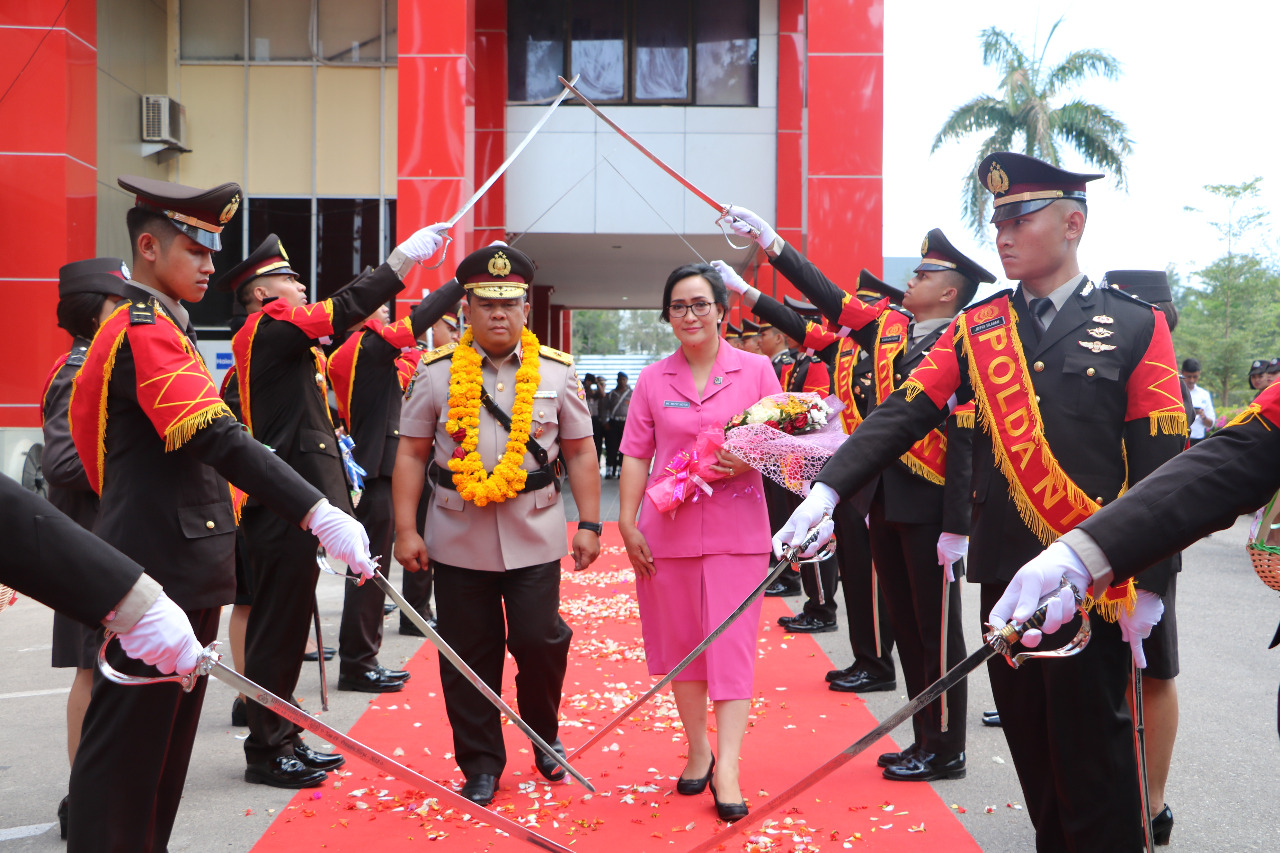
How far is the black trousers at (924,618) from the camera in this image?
4383 millimetres

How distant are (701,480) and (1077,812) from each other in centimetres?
188

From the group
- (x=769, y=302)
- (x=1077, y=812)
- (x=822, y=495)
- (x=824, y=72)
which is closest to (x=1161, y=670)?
(x=1077, y=812)

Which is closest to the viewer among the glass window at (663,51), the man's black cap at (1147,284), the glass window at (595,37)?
the man's black cap at (1147,284)

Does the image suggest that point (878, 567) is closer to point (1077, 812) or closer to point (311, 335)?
point (1077, 812)

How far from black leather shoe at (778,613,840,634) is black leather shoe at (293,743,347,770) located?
3.71 metres

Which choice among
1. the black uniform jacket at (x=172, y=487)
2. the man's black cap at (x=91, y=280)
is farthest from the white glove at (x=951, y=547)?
the man's black cap at (x=91, y=280)

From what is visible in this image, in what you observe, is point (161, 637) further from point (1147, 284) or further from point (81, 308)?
point (1147, 284)

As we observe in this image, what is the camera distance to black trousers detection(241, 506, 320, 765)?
177 inches

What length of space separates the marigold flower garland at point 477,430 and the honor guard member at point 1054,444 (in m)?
1.41

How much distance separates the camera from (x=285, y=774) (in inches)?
169

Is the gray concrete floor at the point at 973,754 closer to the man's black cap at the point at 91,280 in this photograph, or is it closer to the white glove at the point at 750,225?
the man's black cap at the point at 91,280

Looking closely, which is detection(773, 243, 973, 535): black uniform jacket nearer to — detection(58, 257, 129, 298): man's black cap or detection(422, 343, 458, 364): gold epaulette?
detection(422, 343, 458, 364): gold epaulette

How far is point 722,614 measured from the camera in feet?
13.7

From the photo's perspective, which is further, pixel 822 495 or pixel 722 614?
pixel 722 614
